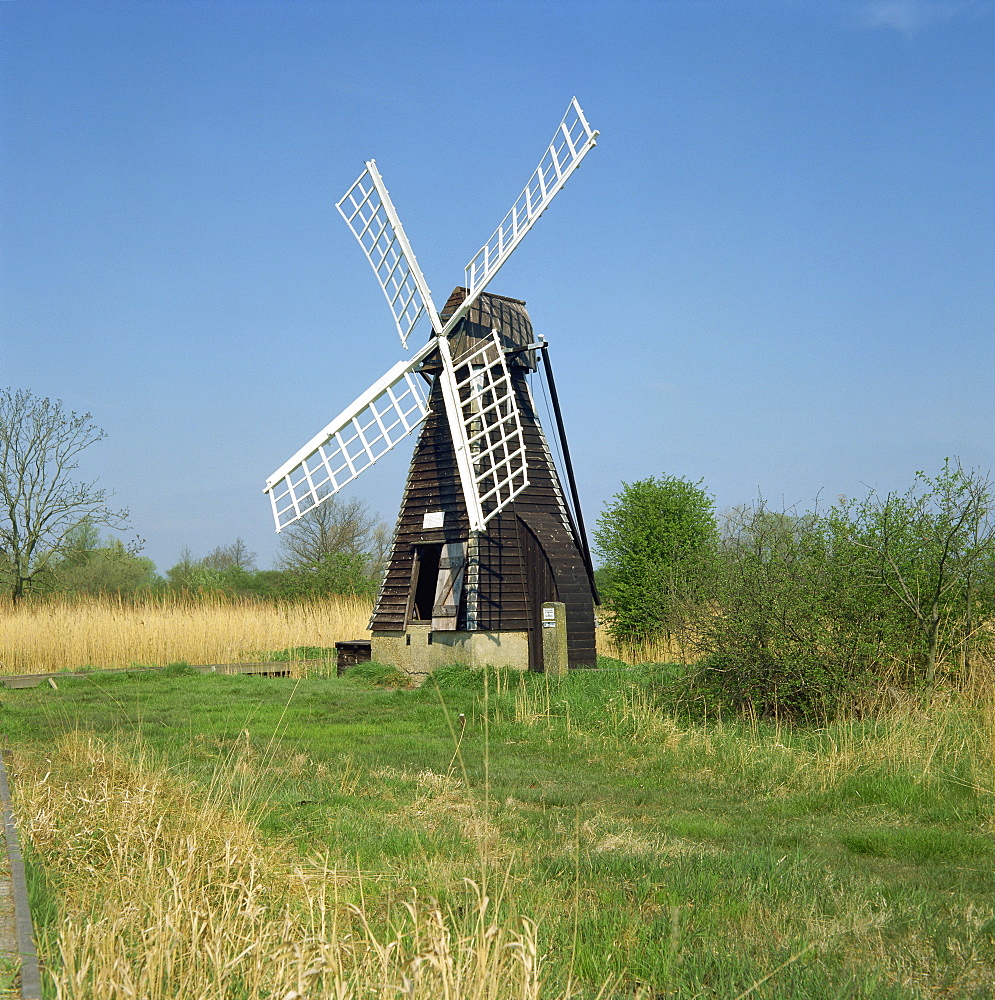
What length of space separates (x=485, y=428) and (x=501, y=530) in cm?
170

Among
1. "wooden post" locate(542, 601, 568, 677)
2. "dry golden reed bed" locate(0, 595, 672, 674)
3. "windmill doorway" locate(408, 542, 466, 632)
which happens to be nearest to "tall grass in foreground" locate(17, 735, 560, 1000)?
"wooden post" locate(542, 601, 568, 677)

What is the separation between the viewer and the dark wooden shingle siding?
15266 millimetres

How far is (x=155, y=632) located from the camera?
19672mm

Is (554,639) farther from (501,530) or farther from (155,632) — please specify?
(155,632)

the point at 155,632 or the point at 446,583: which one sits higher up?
the point at 446,583

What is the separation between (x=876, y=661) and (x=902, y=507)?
62.2 inches

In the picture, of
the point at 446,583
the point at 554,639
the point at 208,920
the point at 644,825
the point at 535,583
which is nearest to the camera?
the point at 208,920

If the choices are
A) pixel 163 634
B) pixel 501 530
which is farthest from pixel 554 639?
pixel 163 634

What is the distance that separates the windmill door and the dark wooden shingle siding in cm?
3

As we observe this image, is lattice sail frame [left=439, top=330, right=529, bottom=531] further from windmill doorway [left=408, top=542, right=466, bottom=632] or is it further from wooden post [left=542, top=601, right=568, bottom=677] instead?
wooden post [left=542, top=601, right=568, bottom=677]

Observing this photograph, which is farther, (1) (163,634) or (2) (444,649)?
(1) (163,634)

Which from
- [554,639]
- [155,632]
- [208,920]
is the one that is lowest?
[208,920]

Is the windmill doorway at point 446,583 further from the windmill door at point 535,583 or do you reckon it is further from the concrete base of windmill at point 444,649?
the windmill door at point 535,583

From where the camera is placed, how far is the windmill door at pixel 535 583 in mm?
15117
